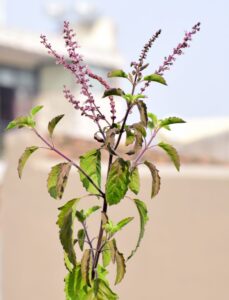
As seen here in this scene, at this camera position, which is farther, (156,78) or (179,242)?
(179,242)

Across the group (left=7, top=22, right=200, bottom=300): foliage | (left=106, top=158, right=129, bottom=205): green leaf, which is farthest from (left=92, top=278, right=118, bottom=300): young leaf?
(left=106, top=158, right=129, bottom=205): green leaf

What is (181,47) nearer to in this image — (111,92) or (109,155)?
(111,92)

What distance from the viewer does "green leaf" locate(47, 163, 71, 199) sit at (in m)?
1.49

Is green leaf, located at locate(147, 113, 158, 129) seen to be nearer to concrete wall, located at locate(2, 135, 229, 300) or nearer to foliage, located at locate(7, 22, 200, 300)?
foliage, located at locate(7, 22, 200, 300)

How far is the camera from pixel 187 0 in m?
1.85

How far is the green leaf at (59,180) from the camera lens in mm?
1485

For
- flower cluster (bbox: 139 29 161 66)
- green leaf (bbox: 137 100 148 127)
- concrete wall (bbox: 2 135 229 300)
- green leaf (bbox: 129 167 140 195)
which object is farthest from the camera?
concrete wall (bbox: 2 135 229 300)

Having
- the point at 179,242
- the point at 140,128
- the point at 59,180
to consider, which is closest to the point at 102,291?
the point at 59,180

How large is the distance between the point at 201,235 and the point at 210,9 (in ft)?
8.52

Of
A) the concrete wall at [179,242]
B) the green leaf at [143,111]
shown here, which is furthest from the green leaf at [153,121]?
the concrete wall at [179,242]

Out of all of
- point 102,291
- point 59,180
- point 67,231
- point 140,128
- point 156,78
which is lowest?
point 102,291

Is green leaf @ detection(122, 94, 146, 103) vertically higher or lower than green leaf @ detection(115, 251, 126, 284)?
higher

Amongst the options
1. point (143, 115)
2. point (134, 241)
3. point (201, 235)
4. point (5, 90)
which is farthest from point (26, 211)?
point (5, 90)

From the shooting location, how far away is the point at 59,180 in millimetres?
1497
